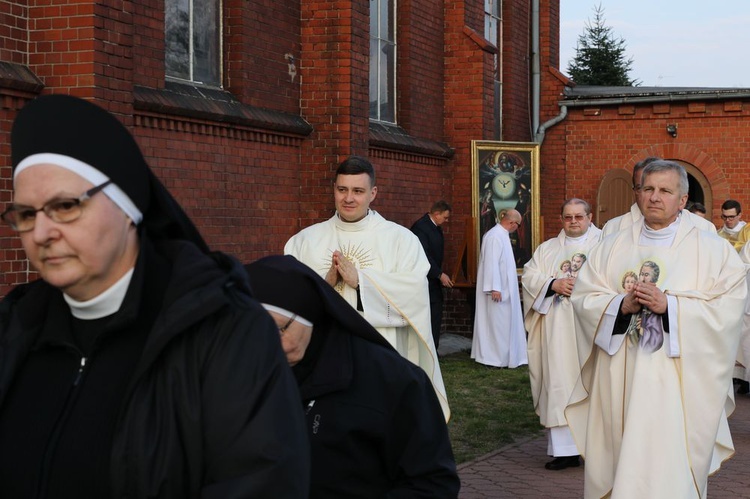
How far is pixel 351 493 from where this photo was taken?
11.3ft

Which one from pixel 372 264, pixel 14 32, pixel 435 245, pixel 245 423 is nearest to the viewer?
pixel 245 423

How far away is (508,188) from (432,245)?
3014 millimetres

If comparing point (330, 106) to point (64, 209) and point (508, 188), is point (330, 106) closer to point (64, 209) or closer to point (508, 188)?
point (508, 188)

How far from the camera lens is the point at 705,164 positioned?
70.7 ft

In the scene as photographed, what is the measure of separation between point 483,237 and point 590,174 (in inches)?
238

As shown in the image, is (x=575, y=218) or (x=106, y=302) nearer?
(x=106, y=302)

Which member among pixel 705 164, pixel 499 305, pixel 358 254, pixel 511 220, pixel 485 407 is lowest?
pixel 485 407

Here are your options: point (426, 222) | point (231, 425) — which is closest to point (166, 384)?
point (231, 425)

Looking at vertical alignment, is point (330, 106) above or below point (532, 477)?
above

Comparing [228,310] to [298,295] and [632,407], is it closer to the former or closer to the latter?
[298,295]

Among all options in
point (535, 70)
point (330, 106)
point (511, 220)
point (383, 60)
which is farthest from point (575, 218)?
point (535, 70)

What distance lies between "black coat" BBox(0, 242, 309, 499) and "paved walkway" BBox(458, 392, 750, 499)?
19.0 ft

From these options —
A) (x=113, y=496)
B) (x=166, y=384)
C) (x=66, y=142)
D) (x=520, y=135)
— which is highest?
(x=520, y=135)

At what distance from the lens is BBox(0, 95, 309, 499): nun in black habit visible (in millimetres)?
2264
